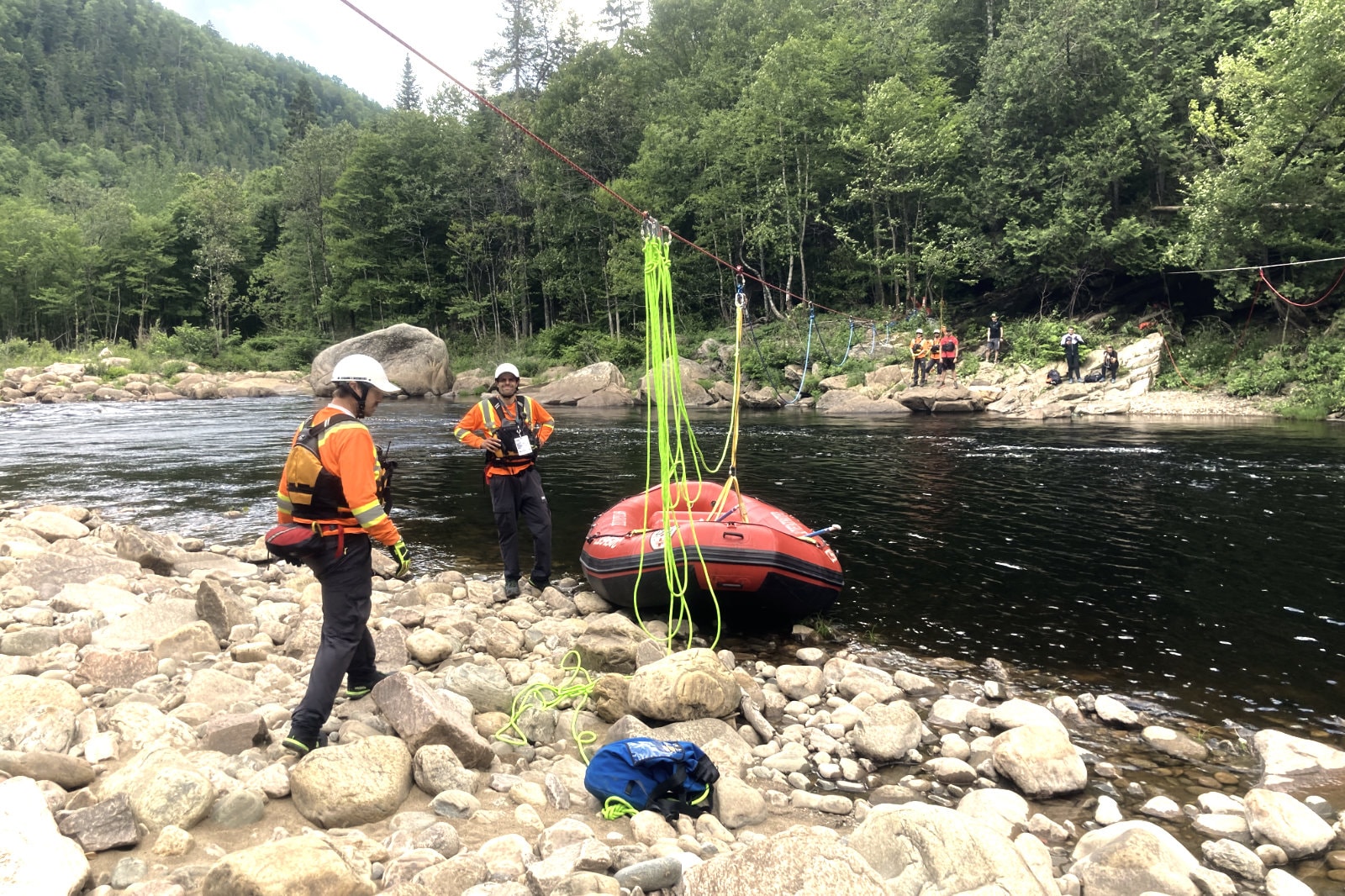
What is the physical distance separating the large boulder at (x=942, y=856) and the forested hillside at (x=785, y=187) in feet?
75.4

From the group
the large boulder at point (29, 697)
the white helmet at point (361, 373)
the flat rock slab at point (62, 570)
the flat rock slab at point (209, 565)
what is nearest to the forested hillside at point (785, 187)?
the white helmet at point (361, 373)

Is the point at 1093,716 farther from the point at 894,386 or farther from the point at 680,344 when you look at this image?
the point at 680,344

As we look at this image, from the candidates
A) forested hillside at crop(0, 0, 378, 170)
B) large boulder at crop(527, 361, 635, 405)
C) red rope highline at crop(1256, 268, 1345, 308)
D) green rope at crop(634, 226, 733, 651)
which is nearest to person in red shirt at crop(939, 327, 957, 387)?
red rope highline at crop(1256, 268, 1345, 308)

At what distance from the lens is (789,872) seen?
2.29 metres

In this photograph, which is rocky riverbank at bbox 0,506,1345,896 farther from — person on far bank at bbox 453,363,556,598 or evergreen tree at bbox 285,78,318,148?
evergreen tree at bbox 285,78,318,148

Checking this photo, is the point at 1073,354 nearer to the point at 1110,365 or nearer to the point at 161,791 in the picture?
the point at 1110,365

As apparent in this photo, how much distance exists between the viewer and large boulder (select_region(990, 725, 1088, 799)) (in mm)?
3650

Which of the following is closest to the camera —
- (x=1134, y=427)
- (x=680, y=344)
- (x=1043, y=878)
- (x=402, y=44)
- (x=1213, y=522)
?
(x=1043, y=878)

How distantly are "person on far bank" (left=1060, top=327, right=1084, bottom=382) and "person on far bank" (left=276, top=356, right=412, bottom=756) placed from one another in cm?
2251

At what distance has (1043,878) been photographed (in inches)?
107

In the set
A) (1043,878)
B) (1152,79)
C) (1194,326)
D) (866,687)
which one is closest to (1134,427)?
(1194,326)

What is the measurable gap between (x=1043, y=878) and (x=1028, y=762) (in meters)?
1.07

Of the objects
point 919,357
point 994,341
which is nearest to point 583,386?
point 919,357

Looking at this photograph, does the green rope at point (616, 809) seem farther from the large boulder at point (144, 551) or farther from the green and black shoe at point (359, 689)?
the large boulder at point (144, 551)
